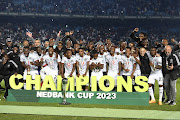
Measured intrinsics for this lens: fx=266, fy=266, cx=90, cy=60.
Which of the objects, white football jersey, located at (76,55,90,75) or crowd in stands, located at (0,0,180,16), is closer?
white football jersey, located at (76,55,90,75)

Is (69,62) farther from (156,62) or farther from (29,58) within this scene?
(156,62)

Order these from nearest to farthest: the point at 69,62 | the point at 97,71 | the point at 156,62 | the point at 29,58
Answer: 1. the point at 156,62
2. the point at 69,62
3. the point at 97,71
4. the point at 29,58

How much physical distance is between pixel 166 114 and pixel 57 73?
4074 mm

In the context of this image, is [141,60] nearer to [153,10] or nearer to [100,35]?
[100,35]

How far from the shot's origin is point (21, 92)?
343 inches

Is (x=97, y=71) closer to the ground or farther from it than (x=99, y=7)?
closer to the ground

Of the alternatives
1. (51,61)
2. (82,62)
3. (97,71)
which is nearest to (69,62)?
(82,62)

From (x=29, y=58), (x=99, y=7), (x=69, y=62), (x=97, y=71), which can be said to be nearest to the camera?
(x=69, y=62)

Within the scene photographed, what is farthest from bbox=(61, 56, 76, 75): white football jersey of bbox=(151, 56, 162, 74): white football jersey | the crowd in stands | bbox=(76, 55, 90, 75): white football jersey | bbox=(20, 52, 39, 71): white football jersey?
the crowd in stands

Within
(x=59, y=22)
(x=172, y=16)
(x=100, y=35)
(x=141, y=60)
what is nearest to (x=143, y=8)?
(x=172, y=16)

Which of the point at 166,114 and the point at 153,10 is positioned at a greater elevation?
the point at 153,10

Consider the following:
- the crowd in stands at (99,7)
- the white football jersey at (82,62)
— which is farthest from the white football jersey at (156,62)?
the crowd in stands at (99,7)

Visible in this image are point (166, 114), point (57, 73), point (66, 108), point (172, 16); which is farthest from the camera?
point (172, 16)

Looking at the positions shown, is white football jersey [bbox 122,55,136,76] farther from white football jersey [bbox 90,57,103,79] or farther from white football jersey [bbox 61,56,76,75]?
white football jersey [bbox 61,56,76,75]
